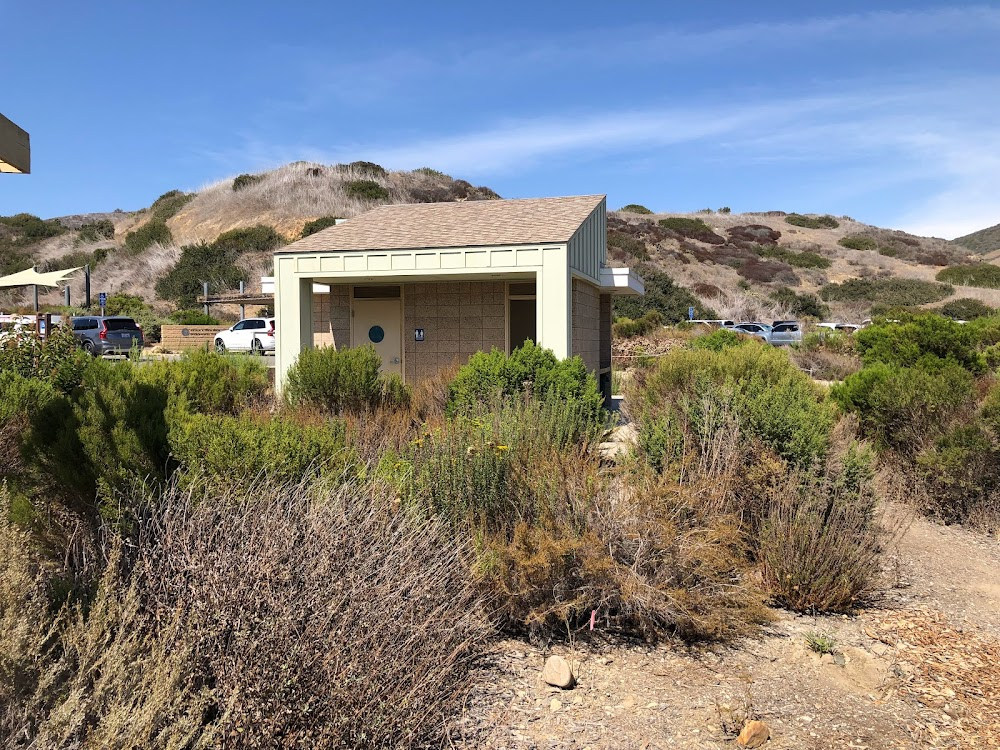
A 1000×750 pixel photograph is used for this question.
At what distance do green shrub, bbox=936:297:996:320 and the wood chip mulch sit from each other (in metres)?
43.9

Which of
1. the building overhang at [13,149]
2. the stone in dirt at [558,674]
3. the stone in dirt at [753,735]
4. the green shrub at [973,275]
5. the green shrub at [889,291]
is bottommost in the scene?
the stone in dirt at [753,735]

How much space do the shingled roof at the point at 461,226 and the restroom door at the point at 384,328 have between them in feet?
4.49

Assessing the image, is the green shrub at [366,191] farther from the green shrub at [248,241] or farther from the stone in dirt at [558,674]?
the stone in dirt at [558,674]

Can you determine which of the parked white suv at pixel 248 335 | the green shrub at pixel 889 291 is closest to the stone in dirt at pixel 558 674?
the parked white suv at pixel 248 335

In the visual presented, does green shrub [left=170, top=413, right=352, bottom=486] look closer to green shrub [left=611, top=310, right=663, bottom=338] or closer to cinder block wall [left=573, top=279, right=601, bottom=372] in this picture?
cinder block wall [left=573, top=279, right=601, bottom=372]

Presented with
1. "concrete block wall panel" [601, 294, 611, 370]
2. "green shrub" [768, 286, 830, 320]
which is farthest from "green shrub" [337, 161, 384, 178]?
"concrete block wall panel" [601, 294, 611, 370]

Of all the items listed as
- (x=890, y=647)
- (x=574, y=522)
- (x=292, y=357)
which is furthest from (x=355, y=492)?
(x=292, y=357)

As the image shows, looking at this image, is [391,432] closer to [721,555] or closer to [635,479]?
[635,479]

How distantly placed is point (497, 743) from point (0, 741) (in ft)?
6.71

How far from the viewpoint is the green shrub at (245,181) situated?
6201 cm

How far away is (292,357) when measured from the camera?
43.0ft

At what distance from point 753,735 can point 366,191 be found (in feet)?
187

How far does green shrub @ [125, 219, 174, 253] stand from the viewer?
54.2 metres

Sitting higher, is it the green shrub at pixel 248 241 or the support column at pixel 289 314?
the green shrub at pixel 248 241
